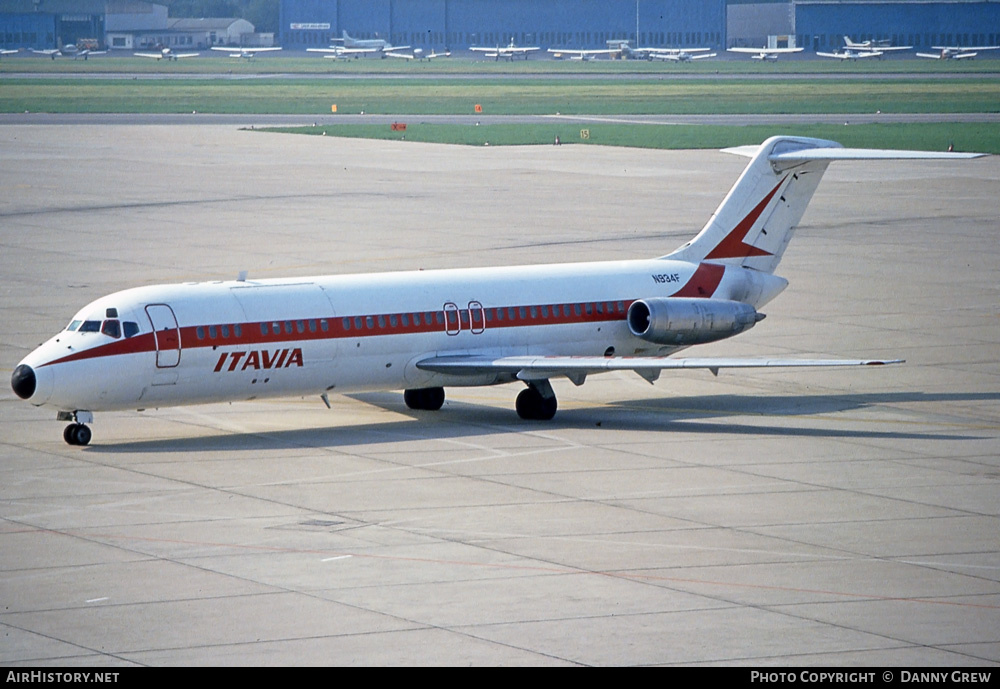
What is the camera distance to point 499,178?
264 ft

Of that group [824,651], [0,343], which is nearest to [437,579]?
[824,651]

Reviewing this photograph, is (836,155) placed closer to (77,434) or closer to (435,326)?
(435,326)

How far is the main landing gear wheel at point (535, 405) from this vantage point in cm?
3303

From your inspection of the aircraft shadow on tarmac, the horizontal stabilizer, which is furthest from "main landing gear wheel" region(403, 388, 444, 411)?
the horizontal stabilizer

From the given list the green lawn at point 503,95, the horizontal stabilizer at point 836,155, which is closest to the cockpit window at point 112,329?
the horizontal stabilizer at point 836,155

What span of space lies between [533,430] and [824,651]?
1402cm

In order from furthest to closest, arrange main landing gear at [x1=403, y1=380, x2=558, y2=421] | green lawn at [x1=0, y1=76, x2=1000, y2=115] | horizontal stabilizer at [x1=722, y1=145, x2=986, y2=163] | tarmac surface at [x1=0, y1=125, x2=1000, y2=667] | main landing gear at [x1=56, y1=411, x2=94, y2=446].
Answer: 1. green lawn at [x1=0, y1=76, x2=1000, y2=115]
2. horizontal stabilizer at [x1=722, y1=145, x2=986, y2=163]
3. main landing gear at [x1=403, y1=380, x2=558, y2=421]
4. main landing gear at [x1=56, y1=411, x2=94, y2=446]
5. tarmac surface at [x1=0, y1=125, x2=1000, y2=667]

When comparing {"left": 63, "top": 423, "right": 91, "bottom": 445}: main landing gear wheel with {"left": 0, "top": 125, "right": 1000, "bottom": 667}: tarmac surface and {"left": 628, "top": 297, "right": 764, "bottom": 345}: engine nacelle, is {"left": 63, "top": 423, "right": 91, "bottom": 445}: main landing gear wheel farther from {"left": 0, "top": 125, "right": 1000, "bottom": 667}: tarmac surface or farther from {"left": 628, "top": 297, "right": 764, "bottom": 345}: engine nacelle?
{"left": 628, "top": 297, "right": 764, "bottom": 345}: engine nacelle

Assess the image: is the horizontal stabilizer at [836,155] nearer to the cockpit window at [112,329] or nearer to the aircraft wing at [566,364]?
the aircraft wing at [566,364]

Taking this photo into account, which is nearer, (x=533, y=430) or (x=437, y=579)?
(x=437, y=579)

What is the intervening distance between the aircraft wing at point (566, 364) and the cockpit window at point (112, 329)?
591 cm

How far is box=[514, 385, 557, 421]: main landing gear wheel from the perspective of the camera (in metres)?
33.0

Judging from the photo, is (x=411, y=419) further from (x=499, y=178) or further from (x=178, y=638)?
(x=499, y=178)

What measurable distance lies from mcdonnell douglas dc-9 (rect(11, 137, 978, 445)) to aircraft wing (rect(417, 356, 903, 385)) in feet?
0.14
